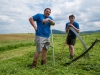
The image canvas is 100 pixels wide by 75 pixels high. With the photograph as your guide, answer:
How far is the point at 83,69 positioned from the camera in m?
7.24

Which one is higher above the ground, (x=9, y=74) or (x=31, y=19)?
(x=31, y=19)

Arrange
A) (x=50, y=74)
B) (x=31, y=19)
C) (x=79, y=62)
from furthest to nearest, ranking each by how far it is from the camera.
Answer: (x=79, y=62) → (x=31, y=19) → (x=50, y=74)

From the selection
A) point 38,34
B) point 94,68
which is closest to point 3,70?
point 38,34

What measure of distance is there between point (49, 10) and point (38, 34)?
102 cm

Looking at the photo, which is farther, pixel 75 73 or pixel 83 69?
pixel 83 69

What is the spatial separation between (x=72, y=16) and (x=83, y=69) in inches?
105

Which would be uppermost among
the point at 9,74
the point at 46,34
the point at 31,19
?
the point at 31,19

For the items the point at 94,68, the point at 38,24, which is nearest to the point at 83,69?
the point at 94,68

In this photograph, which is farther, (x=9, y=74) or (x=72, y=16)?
(x=72, y=16)

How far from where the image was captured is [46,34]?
7422mm

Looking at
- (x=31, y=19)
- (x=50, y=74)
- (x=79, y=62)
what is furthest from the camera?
(x=79, y=62)

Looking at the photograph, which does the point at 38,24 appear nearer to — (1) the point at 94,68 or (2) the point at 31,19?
(2) the point at 31,19

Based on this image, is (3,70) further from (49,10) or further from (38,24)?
(49,10)

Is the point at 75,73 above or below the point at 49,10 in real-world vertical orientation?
below
